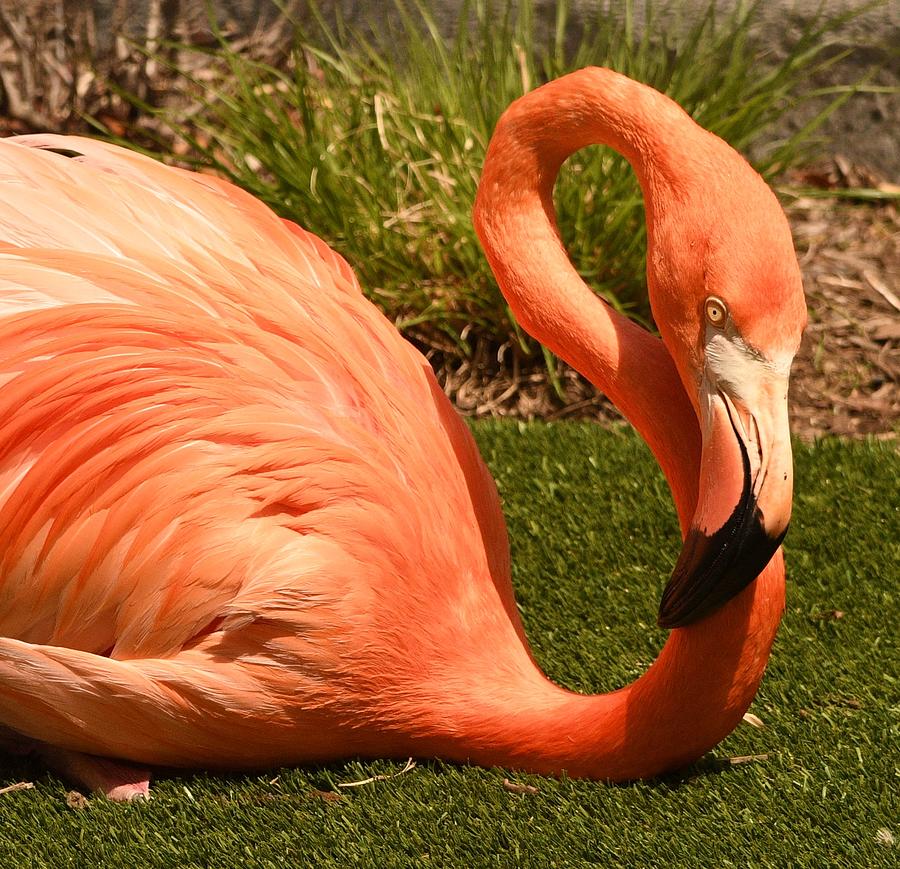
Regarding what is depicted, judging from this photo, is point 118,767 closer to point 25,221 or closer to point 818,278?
point 25,221

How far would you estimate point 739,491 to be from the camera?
1984 mm

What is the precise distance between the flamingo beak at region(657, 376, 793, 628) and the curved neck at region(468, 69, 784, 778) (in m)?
0.17

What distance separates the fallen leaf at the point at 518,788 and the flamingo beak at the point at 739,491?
1.83 feet

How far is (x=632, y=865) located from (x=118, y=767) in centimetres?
101

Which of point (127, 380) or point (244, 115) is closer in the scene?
point (127, 380)

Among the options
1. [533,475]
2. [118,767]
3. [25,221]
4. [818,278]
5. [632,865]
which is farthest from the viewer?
[818,278]

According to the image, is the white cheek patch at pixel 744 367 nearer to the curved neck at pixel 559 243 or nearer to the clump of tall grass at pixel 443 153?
the curved neck at pixel 559 243

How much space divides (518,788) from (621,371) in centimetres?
79

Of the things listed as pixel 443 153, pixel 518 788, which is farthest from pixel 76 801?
pixel 443 153

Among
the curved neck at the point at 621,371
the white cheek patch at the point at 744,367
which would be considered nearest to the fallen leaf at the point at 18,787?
the curved neck at the point at 621,371

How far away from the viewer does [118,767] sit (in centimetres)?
252

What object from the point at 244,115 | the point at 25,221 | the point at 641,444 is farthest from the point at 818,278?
the point at 25,221

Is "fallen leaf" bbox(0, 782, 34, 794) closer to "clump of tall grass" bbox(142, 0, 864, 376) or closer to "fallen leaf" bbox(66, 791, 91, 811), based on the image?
"fallen leaf" bbox(66, 791, 91, 811)

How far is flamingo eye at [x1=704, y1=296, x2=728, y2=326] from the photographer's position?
2.02 meters
